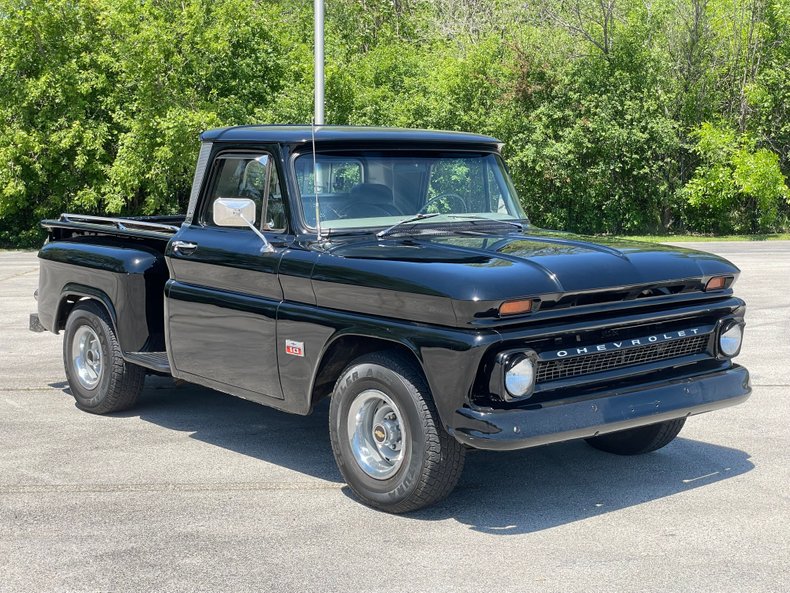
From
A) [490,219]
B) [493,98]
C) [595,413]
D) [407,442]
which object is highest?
[493,98]

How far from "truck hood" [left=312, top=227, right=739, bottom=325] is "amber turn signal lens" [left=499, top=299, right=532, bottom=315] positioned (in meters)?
0.04

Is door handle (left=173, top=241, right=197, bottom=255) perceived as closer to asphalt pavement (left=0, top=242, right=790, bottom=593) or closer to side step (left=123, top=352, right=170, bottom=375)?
side step (left=123, top=352, right=170, bottom=375)

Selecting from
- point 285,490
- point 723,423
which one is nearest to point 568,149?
point 723,423

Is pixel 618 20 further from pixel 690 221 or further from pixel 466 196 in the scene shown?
pixel 466 196

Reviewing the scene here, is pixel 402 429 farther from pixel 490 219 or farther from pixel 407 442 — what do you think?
pixel 490 219

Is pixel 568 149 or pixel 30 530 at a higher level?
pixel 568 149

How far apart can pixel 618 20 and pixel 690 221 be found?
20.1ft

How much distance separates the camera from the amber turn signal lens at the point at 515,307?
5.22 metres

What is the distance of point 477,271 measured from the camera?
210 inches

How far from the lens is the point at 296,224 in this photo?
6.33 m

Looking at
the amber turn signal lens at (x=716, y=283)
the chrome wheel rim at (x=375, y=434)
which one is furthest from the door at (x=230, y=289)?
Result: the amber turn signal lens at (x=716, y=283)

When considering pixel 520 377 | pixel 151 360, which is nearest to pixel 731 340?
pixel 520 377

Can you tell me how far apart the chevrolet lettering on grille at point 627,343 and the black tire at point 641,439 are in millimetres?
784

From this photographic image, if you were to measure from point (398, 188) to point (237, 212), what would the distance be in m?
1.01
